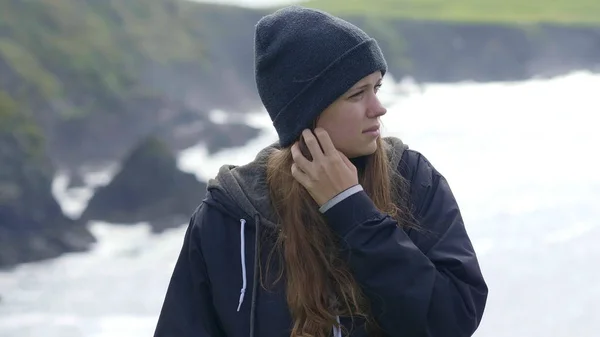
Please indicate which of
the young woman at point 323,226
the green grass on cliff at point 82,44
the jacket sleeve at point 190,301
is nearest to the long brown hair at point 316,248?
the young woman at point 323,226

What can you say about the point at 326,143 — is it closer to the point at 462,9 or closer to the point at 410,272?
the point at 410,272

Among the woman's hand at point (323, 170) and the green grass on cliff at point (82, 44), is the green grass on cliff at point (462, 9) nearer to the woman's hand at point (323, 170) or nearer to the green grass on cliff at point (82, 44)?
the green grass on cliff at point (82, 44)

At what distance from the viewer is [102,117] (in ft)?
27.9

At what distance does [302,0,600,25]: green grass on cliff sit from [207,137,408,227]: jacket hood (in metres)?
4.52

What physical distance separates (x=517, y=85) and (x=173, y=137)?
336 cm

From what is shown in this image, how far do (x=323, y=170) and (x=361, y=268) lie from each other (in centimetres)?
19

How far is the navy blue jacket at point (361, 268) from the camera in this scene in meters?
1.52

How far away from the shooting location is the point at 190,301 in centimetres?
169

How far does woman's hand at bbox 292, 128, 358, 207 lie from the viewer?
1588 mm

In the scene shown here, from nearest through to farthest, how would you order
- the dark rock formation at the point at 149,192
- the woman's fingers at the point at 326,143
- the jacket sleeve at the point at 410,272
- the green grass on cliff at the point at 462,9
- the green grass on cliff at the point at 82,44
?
the jacket sleeve at the point at 410,272 → the woman's fingers at the point at 326,143 → the green grass on cliff at the point at 462,9 → the dark rock formation at the point at 149,192 → the green grass on cliff at the point at 82,44

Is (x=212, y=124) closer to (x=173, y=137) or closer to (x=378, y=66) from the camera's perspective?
(x=173, y=137)

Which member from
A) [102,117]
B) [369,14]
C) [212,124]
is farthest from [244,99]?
[102,117]

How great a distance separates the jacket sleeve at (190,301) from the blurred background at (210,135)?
2.73 metres

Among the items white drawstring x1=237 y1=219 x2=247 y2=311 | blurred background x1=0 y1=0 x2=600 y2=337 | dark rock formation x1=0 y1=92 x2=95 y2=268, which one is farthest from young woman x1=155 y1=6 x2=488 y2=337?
dark rock formation x1=0 y1=92 x2=95 y2=268
